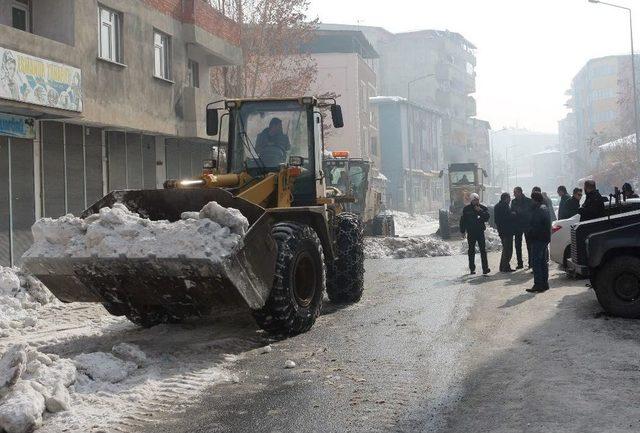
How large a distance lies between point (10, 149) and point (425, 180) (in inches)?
2475

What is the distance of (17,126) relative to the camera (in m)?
15.4

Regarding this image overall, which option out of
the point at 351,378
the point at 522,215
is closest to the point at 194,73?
the point at 522,215

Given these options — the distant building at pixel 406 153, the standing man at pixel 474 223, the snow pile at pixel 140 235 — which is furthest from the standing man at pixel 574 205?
the distant building at pixel 406 153

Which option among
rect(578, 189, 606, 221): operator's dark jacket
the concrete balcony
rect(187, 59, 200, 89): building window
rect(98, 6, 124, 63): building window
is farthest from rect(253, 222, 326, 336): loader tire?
rect(187, 59, 200, 89): building window

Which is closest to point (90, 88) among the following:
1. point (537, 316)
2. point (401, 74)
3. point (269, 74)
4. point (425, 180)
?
point (537, 316)

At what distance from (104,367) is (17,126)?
10.2 m

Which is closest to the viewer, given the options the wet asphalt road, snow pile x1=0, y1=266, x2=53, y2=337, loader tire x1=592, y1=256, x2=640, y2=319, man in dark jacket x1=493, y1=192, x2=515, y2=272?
the wet asphalt road

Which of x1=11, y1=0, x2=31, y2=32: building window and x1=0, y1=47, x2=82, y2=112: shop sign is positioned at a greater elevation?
x1=11, y1=0, x2=31, y2=32: building window

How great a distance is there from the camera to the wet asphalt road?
18.1 feet

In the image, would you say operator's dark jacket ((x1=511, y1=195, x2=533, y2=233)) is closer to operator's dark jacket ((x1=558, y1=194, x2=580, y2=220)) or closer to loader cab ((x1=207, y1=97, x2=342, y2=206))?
operator's dark jacket ((x1=558, y1=194, x2=580, y2=220))

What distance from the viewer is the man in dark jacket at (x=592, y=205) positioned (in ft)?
40.2

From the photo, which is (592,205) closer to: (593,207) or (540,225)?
(593,207)

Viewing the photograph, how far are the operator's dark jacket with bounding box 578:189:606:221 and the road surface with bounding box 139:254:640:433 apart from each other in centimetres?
188

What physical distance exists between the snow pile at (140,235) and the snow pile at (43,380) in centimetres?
110
